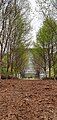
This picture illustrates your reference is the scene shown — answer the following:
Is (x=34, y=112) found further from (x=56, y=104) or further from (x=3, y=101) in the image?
(x=3, y=101)

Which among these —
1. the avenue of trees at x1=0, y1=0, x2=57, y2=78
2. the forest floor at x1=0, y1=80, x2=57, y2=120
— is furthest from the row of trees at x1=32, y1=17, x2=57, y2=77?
the forest floor at x1=0, y1=80, x2=57, y2=120

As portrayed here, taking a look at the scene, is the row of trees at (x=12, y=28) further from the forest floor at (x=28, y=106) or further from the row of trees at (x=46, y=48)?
the forest floor at (x=28, y=106)

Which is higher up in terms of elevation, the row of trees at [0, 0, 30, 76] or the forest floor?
the row of trees at [0, 0, 30, 76]

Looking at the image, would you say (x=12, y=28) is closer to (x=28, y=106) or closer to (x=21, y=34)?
(x=21, y=34)

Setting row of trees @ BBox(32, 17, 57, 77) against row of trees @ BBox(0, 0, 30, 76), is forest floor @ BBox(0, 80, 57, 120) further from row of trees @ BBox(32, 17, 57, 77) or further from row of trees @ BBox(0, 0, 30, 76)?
row of trees @ BBox(32, 17, 57, 77)

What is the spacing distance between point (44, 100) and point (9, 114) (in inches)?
66.9

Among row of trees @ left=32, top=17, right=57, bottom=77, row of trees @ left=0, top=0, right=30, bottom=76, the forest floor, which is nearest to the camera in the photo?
the forest floor

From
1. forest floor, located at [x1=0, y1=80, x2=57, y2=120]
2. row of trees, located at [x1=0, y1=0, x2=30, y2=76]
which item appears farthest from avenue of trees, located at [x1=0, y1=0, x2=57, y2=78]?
forest floor, located at [x1=0, y1=80, x2=57, y2=120]

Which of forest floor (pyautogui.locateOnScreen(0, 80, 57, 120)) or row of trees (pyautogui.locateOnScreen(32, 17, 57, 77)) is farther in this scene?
row of trees (pyautogui.locateOnScreen(32, 17, 57, 77))

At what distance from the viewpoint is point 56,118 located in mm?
6742

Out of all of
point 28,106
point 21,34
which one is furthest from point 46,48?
point 28,106

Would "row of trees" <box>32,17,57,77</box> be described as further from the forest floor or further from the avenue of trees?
the forest floor

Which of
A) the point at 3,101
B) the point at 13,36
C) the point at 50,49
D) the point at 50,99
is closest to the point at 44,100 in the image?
the point at 50,99

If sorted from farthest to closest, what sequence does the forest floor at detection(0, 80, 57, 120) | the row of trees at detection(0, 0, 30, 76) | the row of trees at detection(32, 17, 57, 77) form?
1. the row of trees at detection(32, 17, 57, 77)
2. the row of trees at detection(0, 0, 30, 76)
3. the forest floor at detection(0, 80, 57, 120)
